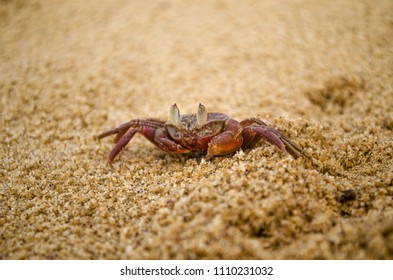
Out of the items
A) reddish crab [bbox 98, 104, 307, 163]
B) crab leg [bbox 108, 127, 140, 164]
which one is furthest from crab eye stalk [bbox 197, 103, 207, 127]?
crab leg [bbox 108, 127, 140, 164]

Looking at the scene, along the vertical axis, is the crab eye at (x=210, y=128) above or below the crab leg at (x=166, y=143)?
above

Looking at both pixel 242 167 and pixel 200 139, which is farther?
pixel 200 139

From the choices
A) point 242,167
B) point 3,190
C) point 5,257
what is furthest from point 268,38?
point 5,257

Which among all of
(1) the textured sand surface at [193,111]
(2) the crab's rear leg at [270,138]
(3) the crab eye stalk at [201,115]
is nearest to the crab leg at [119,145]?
(1) the textured sand surface at [193,111]

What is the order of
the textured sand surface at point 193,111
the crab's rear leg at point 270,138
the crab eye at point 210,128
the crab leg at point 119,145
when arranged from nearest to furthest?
1. the textured sand surface at point 193,111
2. the crab's rear leg at point 270,138
3. the crab eye at point 210,128
4. the crab leg at point 119,145

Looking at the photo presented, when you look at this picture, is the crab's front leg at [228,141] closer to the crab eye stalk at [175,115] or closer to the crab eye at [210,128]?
the crab eye at [210,128]
